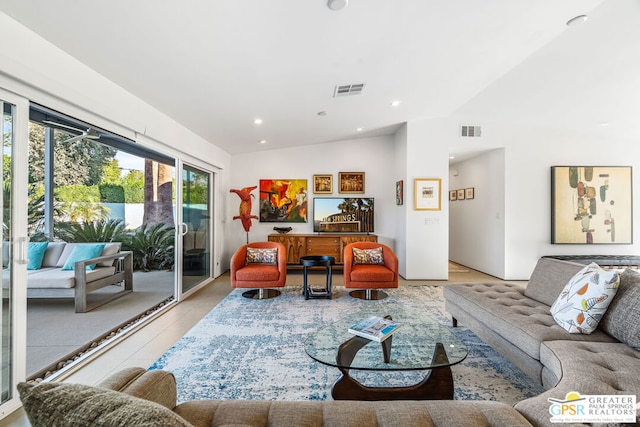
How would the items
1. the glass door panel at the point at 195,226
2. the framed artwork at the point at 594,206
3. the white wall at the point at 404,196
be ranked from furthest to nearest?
the white wall at the point at 404,196 < the framed artwork at the point at 594,206 < the glass door panel at the point at 195,226

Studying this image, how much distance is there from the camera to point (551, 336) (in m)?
1.85

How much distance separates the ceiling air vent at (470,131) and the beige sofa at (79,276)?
6.01m

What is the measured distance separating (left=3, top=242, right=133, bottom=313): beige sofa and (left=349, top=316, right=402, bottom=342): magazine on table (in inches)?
133

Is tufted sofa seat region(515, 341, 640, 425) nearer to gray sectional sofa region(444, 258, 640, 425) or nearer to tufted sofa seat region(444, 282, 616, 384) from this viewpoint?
gray sectional sofa region(444, 258, 640, 425)

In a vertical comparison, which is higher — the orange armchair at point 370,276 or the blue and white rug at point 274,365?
the orange armchair at point 370,276

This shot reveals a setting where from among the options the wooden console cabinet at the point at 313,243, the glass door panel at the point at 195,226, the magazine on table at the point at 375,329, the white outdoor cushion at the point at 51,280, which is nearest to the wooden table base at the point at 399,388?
the magazine on table at the point at 375,329

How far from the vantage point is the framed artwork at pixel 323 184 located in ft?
19.7

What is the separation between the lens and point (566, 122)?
194 inches

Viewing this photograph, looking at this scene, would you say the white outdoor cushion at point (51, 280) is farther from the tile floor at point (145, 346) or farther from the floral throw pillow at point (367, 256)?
the floral throw pillow at point (367, 256)

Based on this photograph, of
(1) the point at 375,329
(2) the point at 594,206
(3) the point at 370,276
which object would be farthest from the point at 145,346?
(2) the point at 594,206

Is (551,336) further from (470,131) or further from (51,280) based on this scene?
(51,280)

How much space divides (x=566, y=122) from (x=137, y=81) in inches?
252

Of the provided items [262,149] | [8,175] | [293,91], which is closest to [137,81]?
[8,175]

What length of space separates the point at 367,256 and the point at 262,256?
1.59 metres
